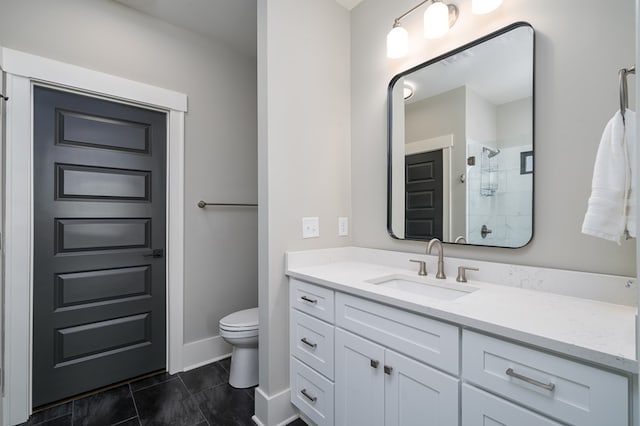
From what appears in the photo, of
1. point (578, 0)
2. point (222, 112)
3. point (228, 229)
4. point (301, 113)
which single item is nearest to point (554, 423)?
point (578, 0)

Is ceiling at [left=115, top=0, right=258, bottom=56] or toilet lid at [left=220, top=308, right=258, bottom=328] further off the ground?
ceiling at [left=115, top=0, right=258, bottom=56]

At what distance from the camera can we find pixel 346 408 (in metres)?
1.29

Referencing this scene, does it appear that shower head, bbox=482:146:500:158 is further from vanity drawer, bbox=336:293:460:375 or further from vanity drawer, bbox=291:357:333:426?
vanity drawer, bbox=291:357:333:426

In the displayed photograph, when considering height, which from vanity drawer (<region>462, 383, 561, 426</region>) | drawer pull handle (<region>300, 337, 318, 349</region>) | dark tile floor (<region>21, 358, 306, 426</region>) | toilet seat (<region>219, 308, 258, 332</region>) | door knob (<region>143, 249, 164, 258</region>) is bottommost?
dark tile floor (<region>21, 358, 306, 426</region>)

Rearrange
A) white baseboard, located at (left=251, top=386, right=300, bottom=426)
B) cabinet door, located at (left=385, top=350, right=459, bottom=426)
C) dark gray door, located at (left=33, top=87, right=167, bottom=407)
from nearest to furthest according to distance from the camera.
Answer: cabinet door, located at (left=385, top=350, right=459, bottom=426), white baseboard, located at (left=251, top=386, right=300, bottom=426), dark gray door, located at (left=33, top=87, right=167, bottom=407)

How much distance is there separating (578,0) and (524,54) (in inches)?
8.7

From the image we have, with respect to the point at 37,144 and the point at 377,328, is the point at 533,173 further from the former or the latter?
the point at 37,144

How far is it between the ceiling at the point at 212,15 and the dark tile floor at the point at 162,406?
8.72 ft

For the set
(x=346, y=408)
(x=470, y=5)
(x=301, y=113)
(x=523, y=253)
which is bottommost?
(x=346, y=408)

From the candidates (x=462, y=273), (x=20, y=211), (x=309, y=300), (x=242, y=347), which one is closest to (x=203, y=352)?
(x=242, y=347)

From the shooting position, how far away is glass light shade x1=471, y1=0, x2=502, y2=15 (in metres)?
1.30

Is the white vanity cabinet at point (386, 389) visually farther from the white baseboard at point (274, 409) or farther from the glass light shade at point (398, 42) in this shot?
the glass light shade at point (398, 42)


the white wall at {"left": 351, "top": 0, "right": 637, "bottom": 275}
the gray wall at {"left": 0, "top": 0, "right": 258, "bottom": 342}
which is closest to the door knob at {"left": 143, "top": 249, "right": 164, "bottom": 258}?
the gray wall at {"left": 0, "top": 0, "right": 258, "bottom": 342}

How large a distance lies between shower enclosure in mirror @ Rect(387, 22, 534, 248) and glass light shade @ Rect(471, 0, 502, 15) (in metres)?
0.11
